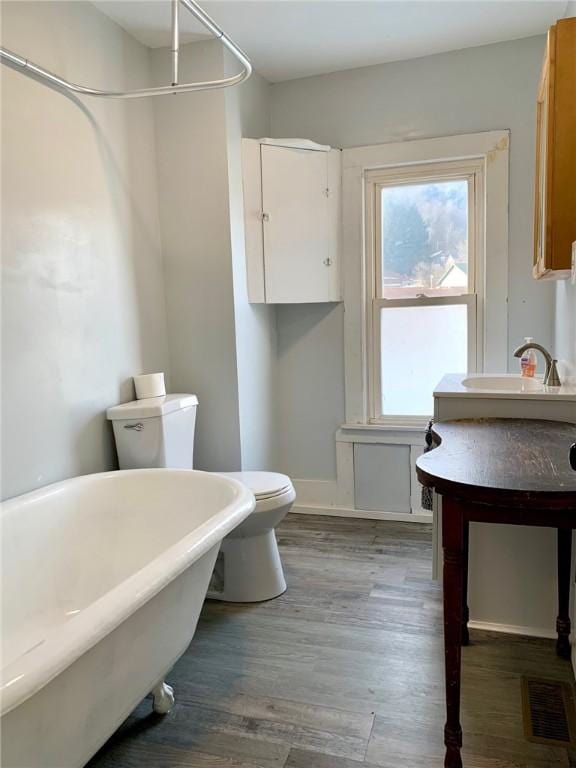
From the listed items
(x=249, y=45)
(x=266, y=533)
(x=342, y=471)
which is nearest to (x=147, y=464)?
(x=266, y=533)

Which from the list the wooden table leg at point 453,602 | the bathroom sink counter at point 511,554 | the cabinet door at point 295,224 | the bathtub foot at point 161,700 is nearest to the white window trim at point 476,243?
the cabinet door at point 295,224

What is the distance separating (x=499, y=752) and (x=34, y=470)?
1.69m

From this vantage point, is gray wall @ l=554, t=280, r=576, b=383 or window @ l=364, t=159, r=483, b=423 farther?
window @ l=364, t=159, r=483, b=423

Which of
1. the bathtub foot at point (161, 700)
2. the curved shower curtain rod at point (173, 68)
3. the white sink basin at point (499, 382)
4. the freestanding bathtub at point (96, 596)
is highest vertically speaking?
the curved shower curtain rod at point (173, 68)

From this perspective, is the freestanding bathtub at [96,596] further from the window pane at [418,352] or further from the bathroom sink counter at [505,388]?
the window pane at [418,352]

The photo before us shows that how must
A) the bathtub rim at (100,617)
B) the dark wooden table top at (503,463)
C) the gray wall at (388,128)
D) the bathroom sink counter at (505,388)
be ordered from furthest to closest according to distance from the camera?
the gray wall at (388,128), the bathroom sink counter at (505,388), the dark wooden table top at (503,463), the bathtub rim at (100,617)

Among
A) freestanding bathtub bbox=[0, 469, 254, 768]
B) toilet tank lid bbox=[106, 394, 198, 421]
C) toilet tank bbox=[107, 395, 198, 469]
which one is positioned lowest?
freestanding bathtub bbox=[0, 469, 254, 768]

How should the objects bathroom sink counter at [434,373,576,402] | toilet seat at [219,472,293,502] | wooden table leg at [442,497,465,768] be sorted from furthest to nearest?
1. toilet seat at [219,472,293,502]
2. bathroom sink counter at [434,373,576,402]
3. wooden table leg at [442,497,465,768]

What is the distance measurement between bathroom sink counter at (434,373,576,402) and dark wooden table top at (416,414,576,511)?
101mm

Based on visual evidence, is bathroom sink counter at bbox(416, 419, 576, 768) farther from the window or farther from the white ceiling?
the white ceiling

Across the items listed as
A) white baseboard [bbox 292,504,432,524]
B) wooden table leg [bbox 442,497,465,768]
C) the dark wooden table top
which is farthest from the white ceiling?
white baseboard [bbox 292,504,432,524]

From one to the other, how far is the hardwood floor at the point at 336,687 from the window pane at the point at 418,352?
1010 mm

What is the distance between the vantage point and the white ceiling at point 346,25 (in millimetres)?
2316

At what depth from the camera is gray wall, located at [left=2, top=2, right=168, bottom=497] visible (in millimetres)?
1864
